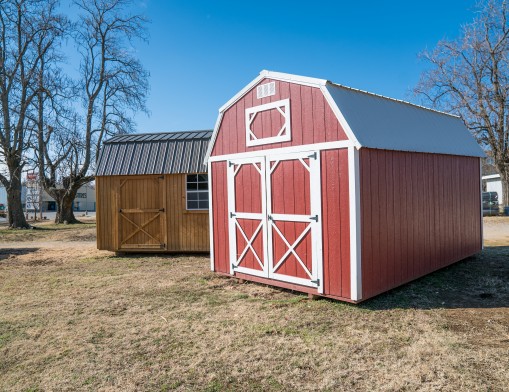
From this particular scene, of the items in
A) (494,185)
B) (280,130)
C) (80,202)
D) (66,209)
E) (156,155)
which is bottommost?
(66,209)

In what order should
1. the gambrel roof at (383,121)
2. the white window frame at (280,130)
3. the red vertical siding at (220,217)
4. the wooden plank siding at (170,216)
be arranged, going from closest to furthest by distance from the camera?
1. the gambrel roof at (383,121)
2. the white window frame at (280,130)
3. the red vertical siding at (220,217)
4. the wooden plank siding at (170,216)

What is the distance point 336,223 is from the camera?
5.68 meters

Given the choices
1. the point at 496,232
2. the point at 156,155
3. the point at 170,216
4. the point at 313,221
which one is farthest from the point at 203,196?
the point at 496,232

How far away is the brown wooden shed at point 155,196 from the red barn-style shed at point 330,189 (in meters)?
2.62

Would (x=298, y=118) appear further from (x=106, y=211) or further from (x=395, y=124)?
(x=106, y=211)

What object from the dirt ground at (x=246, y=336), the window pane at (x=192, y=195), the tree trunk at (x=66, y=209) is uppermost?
the window pane at (x=192, y=195)

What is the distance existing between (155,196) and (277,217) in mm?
5211

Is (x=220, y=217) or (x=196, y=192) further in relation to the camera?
(x=196, y=192)

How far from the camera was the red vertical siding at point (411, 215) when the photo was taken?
5715 millimetres

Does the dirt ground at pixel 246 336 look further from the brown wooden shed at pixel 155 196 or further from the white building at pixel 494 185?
the white building at pixel 494 185

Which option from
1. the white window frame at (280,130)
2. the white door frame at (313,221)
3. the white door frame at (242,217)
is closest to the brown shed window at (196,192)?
the white door frame at (242,217)

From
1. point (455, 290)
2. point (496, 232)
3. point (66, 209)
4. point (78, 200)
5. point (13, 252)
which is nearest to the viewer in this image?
point (455, 290)

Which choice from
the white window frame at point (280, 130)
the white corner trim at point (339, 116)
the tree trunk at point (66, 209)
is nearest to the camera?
the white corner trim at point (339, 116)

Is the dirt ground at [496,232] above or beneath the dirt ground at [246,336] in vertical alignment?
above
